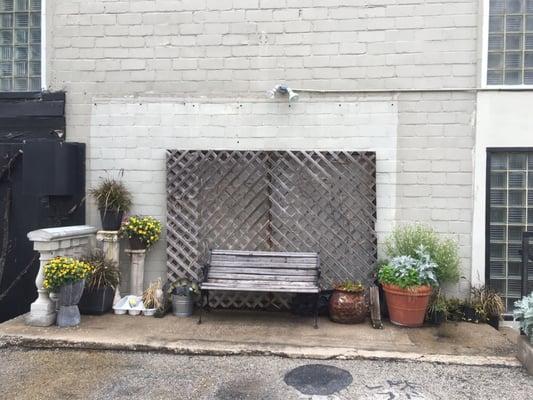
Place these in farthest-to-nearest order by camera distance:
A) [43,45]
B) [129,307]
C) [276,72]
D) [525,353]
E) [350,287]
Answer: [43,45], [276,72], [129,307], [350,287], [525,353]

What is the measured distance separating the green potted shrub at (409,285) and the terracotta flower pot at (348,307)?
0.30 metres

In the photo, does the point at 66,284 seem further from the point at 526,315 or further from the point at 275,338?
the point at 526,315

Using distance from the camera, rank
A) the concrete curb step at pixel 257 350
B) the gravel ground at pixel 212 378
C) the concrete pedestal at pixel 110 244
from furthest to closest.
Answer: the concrete pedestal at pixel 110 244 < the concrete curb step at pixel 257 350 < the gravel ground at pixel 212 378

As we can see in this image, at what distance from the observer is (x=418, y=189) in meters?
5.79

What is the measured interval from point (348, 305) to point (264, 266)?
1025mm

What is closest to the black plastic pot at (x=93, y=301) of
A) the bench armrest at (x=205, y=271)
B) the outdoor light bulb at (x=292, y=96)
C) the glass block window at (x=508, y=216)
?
the bench armrest at (x=205, y=271)

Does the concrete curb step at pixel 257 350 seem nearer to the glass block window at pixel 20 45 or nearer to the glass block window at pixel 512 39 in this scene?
the glass block window at pixel 512 39

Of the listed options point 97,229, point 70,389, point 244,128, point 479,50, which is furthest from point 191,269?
point 479,50

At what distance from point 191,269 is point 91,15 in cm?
342

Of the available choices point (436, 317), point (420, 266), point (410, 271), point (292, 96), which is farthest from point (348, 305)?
point (292, 96)

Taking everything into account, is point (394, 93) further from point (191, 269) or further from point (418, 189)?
point (191, 269)

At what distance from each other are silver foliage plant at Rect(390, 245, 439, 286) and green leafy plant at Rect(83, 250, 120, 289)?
3.15m

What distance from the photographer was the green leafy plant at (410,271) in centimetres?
514

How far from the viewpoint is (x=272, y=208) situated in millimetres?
5855
